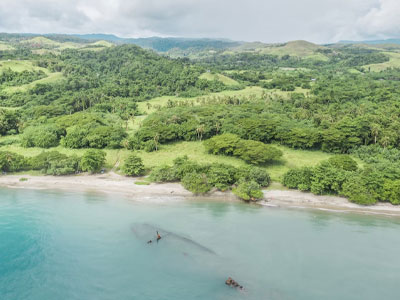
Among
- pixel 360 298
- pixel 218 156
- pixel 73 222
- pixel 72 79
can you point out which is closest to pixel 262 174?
pixel 218 156

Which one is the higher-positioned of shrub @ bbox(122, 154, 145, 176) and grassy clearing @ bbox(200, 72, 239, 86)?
grassy clearing @ bbox(200, 72, 239, 86)

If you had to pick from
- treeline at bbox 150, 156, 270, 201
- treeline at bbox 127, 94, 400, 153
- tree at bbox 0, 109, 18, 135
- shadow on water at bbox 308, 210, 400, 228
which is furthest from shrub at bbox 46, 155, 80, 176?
shadow on water at bbox 308, 210, 400, 228

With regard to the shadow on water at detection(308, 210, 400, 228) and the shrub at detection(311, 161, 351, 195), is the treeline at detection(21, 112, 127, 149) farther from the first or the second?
the shadow on water at detection(308, 210, 400, 228)

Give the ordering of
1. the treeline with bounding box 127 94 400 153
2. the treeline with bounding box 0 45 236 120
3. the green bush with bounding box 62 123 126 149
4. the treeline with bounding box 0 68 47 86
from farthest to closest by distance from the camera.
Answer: the treeline with bounding box 0 68 47 86, the treeline with bounding box 0 45 236 120, the green bush with bounding box 62 123 126 149, the treeline with bounding box 127 94 400 153

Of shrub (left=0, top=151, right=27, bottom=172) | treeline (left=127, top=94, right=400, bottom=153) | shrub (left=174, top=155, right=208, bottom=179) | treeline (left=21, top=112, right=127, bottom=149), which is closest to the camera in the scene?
shrub (left=174, top=155, right=208, bottom=179)

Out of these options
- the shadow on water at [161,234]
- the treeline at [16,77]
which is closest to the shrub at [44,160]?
the shadow on water at [161,234]

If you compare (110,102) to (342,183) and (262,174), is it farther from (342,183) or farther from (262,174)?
(342,183)

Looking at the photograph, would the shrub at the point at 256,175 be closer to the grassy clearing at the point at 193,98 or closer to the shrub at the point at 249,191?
the shrub at the point at 249,191
